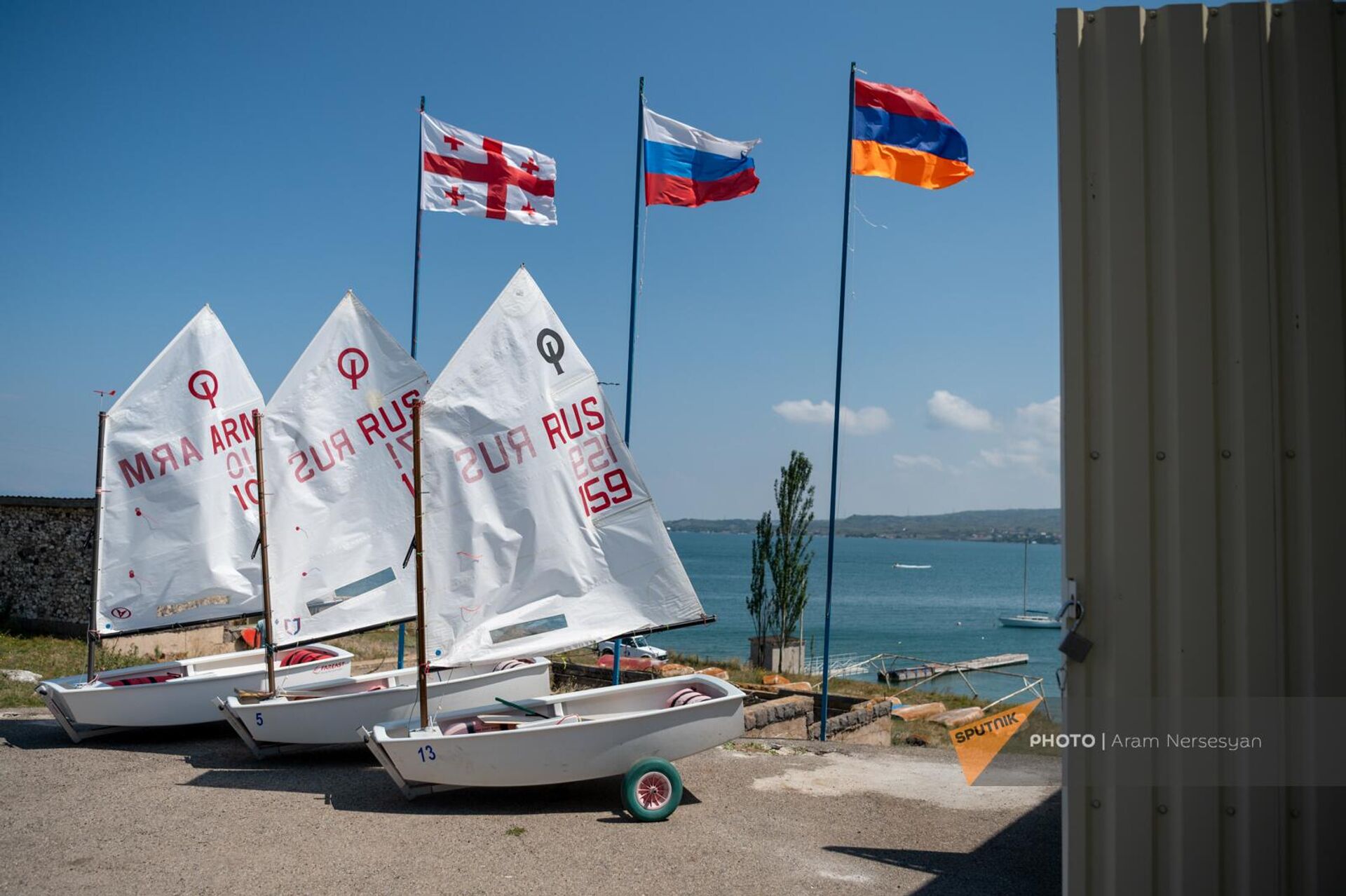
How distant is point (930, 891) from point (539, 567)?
438cm

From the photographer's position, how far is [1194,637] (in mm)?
3242

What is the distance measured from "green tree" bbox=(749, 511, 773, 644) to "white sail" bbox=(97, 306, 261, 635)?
20188 millimetres

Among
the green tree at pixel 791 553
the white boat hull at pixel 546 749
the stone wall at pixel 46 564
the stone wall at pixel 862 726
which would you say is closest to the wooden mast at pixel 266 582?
the white boat hull at pixel 546 749

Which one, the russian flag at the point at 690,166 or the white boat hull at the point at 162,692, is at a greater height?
the russian flag at the point at 690,166

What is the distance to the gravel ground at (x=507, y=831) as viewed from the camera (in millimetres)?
6133

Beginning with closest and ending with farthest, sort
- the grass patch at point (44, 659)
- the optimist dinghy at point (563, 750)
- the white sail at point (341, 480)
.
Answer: the optimist dinghy at point (563, 750), the white sail at point (341, 480), the grass patch at point (44, 659)

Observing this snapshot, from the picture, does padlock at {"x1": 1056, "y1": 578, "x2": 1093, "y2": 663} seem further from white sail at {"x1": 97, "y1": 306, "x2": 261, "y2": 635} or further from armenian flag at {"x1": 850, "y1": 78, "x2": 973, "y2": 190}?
white sail at {"x1": 97, "y1": 306, "x2": 261, "y2": 635}

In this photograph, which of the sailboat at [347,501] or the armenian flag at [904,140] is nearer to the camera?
the sailboat at [347,501]

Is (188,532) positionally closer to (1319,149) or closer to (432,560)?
(432,560)

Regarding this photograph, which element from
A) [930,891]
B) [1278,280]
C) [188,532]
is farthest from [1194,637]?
[188,532]

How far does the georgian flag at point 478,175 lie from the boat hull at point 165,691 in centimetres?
616

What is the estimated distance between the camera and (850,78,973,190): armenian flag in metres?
11.2

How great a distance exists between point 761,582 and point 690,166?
21162 millimetres

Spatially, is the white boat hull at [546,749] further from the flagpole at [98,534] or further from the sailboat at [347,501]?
the flagpole at [98,534]
